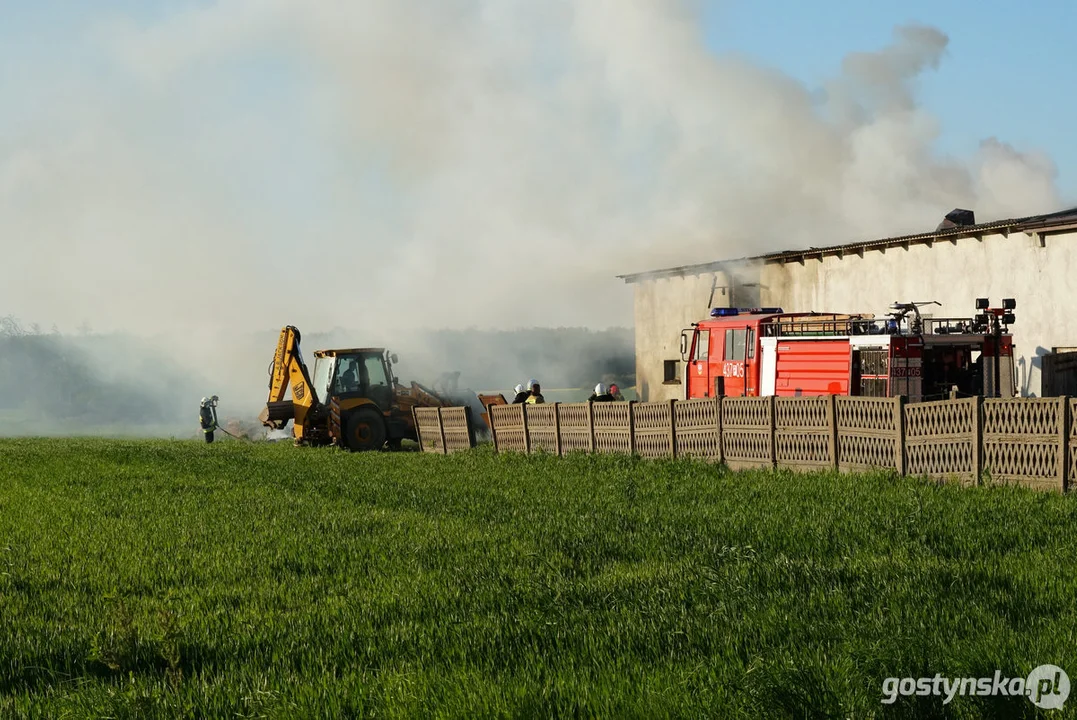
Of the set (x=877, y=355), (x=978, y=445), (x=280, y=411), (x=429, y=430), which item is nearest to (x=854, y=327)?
(x=877, y=355)

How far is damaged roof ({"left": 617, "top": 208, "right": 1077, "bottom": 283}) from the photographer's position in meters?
25.9

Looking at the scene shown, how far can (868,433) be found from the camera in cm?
1758

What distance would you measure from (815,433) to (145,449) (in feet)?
61.5

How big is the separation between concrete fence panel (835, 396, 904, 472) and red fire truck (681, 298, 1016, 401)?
2.70 meters

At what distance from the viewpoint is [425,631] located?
312 inches

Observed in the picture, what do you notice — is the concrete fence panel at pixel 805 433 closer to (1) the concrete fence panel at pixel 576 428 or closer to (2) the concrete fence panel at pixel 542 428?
(1) the concrete fence panel at pixel 576 428

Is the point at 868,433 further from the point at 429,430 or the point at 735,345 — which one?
the point at 429,430

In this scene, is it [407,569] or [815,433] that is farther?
[815,433]

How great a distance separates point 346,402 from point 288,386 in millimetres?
3013

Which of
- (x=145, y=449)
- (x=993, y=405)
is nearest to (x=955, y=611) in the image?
(x=993, y=405)

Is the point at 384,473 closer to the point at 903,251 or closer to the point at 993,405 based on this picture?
the point at 993,405

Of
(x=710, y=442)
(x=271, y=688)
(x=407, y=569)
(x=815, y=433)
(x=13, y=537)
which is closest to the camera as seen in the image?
(x=271, y=688)

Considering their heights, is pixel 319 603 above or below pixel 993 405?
below

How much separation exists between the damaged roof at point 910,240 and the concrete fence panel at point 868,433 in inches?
409
